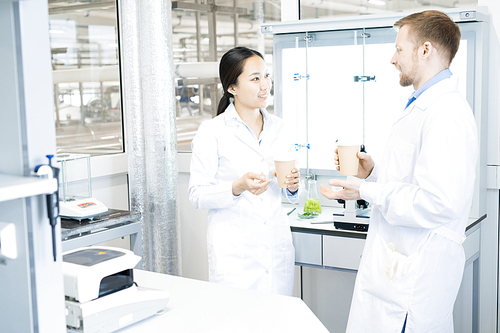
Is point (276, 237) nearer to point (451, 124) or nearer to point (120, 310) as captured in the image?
point (451, 124)

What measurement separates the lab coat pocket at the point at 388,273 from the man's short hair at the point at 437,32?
2.38ft

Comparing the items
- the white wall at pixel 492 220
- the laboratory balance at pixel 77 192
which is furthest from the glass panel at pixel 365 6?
the laboratory balance at pixel 77 192

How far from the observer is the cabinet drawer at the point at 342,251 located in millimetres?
2596

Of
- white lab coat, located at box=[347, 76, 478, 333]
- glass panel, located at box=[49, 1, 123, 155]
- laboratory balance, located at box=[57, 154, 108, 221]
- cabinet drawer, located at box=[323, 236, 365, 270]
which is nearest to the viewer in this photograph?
white lab coat, located at box=[347, 76, 478, 333]

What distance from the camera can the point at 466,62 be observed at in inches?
107

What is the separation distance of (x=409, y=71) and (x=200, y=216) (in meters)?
2.19

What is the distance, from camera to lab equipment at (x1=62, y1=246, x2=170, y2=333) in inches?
52.2

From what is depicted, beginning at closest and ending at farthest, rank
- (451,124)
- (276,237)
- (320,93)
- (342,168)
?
(451,124) < (342,168) < (276,237) < (320,93)

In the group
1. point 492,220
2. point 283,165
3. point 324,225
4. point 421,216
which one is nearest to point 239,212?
point 283,165

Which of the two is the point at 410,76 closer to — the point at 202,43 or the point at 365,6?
the point at 365,6

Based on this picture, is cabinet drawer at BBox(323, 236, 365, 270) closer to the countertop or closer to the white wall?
the countertop

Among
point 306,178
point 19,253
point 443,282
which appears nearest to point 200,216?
point 306,178

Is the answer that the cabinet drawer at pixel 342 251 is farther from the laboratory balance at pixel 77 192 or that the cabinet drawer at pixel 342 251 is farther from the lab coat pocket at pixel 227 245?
the laboratory balance at pixel 77 192

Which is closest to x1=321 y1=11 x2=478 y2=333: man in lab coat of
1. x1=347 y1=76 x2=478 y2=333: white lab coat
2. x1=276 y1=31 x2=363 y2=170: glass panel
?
x1=347 y1=76 x2=478 y2=333: white lab coat
